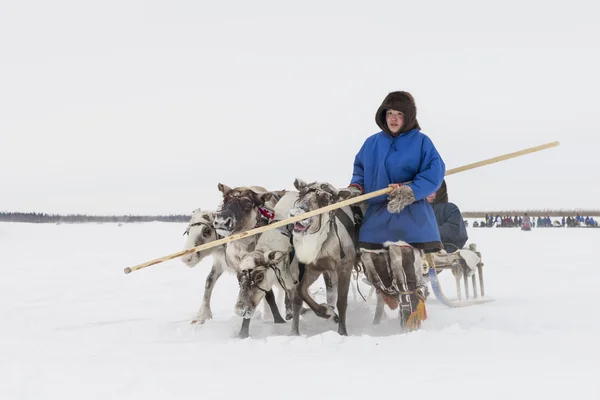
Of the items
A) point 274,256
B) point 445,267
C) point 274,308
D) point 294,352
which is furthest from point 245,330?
point 445,267

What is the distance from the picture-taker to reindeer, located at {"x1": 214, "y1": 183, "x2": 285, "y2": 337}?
5848 mm

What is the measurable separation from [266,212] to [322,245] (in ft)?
2.67

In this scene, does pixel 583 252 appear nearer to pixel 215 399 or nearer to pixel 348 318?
pixel 348 318

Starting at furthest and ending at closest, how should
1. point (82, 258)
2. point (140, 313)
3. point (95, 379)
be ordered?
point (82, 258), point (140, 313), point (95, 379)

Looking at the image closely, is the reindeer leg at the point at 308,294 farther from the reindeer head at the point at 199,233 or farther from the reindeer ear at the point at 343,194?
the reindeer head at the point at 199,233

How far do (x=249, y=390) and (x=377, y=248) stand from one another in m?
2.34

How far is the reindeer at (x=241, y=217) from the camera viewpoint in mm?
5848

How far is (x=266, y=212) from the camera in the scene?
614 centimetres

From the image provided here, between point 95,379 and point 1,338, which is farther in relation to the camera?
point 1,338

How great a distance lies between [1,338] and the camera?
6.14 meters

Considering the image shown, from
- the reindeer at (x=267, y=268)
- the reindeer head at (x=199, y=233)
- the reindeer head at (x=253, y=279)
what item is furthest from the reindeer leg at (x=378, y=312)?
the reindeer head at (x=199, y=233)

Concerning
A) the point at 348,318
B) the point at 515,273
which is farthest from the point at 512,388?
the point at 515,273

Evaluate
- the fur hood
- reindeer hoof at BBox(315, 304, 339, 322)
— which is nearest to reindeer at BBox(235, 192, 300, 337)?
reindeer hoof at BBox(315, 304, 339, 322)

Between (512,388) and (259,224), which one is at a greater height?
(259,224)
